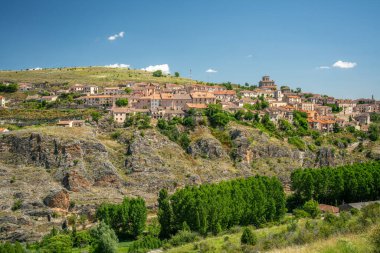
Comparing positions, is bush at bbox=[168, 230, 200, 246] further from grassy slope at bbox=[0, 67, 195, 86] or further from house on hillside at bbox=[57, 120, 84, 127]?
grassy slope at bbox=[0, 67, 195, 86]

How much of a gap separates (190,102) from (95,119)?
27.2 m

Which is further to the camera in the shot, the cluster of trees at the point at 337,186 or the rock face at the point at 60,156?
the rock face at the point at 60,156

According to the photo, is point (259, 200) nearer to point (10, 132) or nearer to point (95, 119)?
point (95, 119)

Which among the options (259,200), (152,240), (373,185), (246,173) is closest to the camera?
(152,240)

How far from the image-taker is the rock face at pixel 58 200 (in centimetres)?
5638

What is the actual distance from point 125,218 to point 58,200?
11552 millimetres

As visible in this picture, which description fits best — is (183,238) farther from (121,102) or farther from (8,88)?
(8,88)

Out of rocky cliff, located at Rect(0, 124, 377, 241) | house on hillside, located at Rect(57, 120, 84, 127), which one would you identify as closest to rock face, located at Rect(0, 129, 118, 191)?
rocky cliff, located at Rect(0, 124, 377, 241)

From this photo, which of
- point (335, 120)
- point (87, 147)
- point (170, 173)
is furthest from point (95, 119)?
point (335, 120)

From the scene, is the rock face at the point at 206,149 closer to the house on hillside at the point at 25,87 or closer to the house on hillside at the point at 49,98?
the house on hillside at the point at 49,98

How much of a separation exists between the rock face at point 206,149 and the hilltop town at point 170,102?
11.2 m

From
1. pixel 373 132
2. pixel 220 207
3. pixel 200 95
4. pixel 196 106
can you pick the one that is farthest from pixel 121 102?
pixel 373 132

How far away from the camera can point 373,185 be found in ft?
204

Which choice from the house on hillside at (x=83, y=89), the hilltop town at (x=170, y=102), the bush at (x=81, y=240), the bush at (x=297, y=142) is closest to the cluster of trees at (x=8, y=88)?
the hilltop town at (x=170, y=102)
